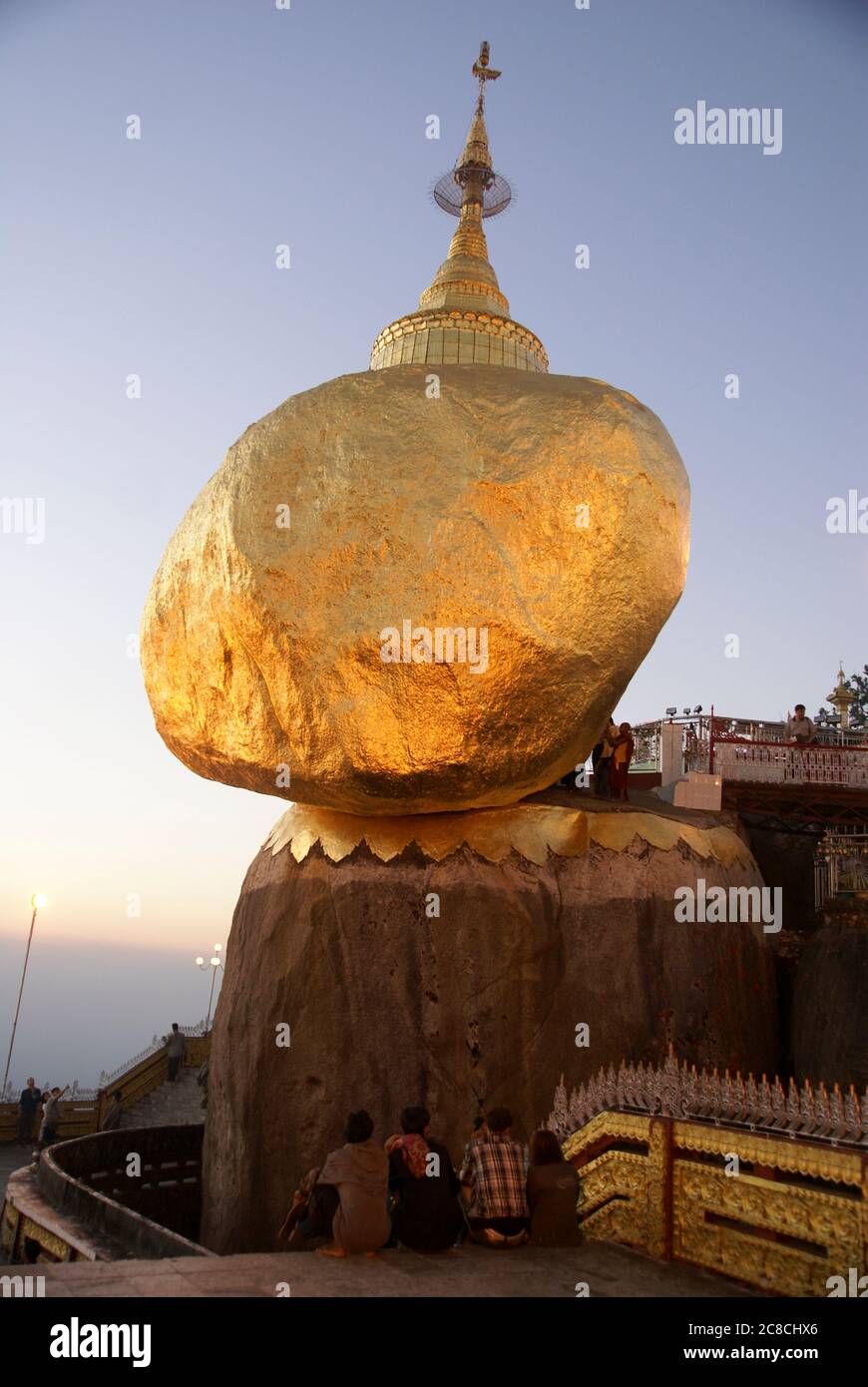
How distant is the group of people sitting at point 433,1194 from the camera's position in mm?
5828

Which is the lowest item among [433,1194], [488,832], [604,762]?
[433,1194]

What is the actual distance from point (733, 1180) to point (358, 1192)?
6.91ft

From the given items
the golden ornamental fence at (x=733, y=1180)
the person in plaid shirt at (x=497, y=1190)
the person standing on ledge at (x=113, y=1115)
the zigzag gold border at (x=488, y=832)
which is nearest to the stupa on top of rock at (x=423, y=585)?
the zigzag gold border at (x=488, y=832)

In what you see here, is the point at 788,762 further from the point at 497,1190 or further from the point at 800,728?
the point at 497,1190

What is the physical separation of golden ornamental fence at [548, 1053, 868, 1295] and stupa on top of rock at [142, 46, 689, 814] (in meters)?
3.84

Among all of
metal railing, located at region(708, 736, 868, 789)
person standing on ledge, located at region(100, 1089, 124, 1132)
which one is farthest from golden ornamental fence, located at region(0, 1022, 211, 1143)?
metal railing, located at region(708, 736, 868, 789)

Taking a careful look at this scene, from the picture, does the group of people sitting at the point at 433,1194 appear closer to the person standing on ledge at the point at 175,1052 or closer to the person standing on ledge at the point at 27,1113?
the person standing on ledge at the point at 27,1113

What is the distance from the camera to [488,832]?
10547 millimetres

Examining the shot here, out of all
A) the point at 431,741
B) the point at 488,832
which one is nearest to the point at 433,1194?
the point at 431,741

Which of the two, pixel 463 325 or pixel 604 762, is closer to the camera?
pixel 604 762

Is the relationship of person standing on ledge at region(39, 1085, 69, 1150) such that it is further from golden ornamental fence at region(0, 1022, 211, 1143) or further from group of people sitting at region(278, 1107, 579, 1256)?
group of people sitting at region(278, 1107, 579, 1256)

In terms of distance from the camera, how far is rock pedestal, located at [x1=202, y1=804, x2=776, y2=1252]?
9.87 meters
